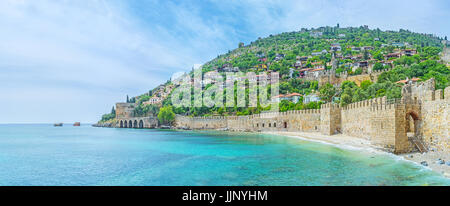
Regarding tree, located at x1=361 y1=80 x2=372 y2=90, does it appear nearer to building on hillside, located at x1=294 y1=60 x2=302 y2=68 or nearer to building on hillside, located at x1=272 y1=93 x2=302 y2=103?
building on hillside, located at x1=272 y1=93 x2=302 y2=103

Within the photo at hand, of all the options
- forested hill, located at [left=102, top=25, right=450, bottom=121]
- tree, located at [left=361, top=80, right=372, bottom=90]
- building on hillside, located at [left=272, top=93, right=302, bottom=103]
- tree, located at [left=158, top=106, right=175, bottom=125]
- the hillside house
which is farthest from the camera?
tree, located at [left=158, top=106, right=175, bottom=125]

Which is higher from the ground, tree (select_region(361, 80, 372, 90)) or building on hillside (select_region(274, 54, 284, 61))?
building on hillside (select_region(274, 54, 284, 61))

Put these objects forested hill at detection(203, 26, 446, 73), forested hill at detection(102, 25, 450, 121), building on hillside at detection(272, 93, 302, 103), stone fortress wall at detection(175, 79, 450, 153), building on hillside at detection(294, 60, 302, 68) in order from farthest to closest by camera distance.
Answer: forested hill at detection(203, 26, 446, 73) < building on hillside at detection(294, 60, 302, 68) < building on hillside at detection(272, 93, 302, 103) < forested hill at detection(102, 25, 450, 121) < stone fortress wall at detection(175, 79, 450, 153)

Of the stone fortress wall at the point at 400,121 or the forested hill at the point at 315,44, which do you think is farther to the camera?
the forested hill at the point at 315,44

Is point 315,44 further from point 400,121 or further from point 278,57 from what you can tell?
point 400,121

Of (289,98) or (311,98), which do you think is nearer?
(311,98)

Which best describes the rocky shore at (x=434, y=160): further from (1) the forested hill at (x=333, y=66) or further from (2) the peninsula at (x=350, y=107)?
(1) the forested hill at (x=333, y=66)

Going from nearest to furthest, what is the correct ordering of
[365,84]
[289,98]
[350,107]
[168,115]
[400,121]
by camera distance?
[400,121], [350,107], [365,84], [289,98], [168,115]

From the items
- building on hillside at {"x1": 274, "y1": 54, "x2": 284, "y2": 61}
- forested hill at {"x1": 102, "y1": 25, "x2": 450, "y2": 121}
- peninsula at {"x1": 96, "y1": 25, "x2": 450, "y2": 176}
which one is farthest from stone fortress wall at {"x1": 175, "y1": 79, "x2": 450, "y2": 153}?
building on hillside at {"x1": 274, "y1": 54, "x2": 284, "y2": 61}

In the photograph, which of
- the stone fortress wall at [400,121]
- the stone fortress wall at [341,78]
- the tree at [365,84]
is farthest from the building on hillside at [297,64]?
the stone fortress wall at [400,121]

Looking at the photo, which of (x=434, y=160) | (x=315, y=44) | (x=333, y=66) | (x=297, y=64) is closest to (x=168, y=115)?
(x=333, y=66)

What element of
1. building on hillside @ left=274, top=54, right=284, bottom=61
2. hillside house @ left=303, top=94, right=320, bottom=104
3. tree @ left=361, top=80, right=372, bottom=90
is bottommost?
hillside house @ left=303, top=94, right=320, bottom=104
